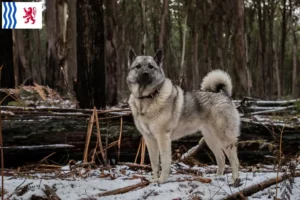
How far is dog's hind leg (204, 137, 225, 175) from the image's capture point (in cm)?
557

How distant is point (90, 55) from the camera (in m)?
8.20

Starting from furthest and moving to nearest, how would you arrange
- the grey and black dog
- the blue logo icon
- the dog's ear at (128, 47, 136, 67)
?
the blue logo icon → the dog's ear at (128, 47, 136, 67) → the grey and black dog

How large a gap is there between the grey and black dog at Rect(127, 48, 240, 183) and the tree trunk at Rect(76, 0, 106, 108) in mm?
2693

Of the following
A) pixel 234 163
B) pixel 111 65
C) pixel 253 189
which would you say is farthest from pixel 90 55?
pixel 111 65

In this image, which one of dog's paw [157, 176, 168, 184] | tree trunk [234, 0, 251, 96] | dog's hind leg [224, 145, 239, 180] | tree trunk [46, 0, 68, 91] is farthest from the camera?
tree trunk [46, 0, 68, 91]

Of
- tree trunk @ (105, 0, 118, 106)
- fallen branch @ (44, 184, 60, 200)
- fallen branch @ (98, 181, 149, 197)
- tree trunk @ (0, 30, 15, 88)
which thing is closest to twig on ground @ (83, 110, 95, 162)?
fallen branch @ (98, 181, 149, 197)

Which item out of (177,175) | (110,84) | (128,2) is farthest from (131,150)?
(128,2)

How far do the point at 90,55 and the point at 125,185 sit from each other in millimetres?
4135

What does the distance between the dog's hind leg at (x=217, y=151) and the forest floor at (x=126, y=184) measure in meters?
0.13

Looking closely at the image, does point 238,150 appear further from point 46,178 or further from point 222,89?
point 46,178

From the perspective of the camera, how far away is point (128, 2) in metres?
31.6

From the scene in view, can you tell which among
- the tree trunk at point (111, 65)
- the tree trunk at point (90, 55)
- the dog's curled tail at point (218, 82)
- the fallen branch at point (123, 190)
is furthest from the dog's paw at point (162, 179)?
the tree trunk at point (111, 65)

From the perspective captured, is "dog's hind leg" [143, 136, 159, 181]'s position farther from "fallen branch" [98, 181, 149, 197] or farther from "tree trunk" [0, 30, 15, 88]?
"tree trunk" [0, 30, 15, 88]

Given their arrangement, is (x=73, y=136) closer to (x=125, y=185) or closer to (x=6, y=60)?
(x=125, y=185)
